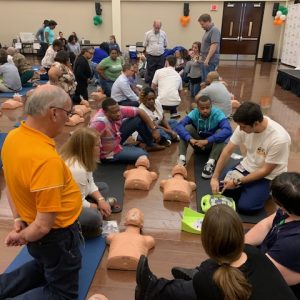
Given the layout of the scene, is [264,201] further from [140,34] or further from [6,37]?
[6,37]

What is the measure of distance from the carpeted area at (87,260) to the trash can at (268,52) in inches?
442

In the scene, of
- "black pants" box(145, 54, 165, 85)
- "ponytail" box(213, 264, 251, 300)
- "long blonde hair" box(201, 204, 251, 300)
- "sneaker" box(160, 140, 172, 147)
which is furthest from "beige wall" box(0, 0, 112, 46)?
"ponytail" box(213, 264, 251, 300)

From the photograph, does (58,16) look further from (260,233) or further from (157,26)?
(260,233)

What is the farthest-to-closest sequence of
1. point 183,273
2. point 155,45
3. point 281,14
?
1. point 281,14
2. point 155,45
3. point 183,273

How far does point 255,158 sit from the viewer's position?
2641 mm

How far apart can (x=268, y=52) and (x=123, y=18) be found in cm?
547

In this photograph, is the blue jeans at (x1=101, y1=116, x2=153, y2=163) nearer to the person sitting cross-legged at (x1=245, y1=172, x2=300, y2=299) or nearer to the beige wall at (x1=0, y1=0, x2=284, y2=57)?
the person sitting cross-legged at (x1=245, y1=172, x2=300, y2=299)

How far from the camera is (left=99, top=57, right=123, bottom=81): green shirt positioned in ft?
18.7

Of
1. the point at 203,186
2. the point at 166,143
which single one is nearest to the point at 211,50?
the point at 166,143

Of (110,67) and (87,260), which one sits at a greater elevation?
(110,67)

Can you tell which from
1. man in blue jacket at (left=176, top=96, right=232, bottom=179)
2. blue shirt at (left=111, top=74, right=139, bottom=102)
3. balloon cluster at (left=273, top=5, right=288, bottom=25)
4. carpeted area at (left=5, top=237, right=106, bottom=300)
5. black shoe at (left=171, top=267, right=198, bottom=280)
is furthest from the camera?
balloon cluster at (left=273, top=5, right=288, bottom=25)

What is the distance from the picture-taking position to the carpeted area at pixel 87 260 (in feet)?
6.14

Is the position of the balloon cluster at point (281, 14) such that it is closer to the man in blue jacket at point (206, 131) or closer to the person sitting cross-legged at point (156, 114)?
the person sitting cross-legged at point (156, 114)

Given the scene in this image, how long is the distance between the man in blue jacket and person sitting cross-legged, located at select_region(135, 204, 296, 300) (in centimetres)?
204
